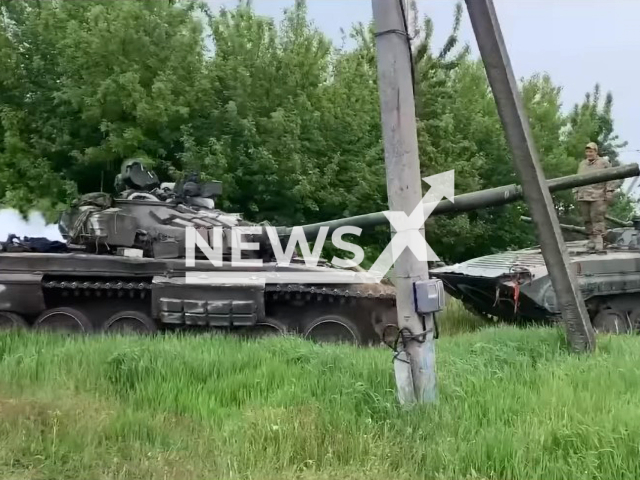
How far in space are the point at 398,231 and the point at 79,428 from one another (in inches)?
92.4

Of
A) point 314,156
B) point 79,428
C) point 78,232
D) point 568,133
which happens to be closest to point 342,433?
point 79,428

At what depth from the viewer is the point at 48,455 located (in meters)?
4.09

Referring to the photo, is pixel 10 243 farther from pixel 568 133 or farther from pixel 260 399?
pixel 568 133

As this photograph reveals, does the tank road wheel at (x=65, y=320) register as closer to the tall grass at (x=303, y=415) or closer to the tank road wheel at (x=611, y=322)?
the tall grass at (x=303, y=415)

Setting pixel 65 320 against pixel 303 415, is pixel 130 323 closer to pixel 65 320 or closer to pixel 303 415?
pixel 65 320

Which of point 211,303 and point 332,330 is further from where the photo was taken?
point 332,330

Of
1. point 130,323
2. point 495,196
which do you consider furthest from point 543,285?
point 130,323

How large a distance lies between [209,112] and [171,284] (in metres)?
7.84

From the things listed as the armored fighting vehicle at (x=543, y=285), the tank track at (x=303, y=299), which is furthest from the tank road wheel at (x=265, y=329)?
the armored fighting vehicle at (x=543, y=285)

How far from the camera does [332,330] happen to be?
824 cm

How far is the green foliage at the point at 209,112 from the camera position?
13.6 metres

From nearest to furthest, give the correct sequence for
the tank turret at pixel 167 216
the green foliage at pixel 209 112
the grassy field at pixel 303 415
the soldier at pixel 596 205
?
the grassy field at pixel 303 415 → the tank turret at pixel 167 216 → the soldier at pixel 596 205 → the green foliage at pixel 209 112

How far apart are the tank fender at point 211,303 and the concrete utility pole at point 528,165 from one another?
9.87ft

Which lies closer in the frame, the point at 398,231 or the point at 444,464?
the point at 444,464
